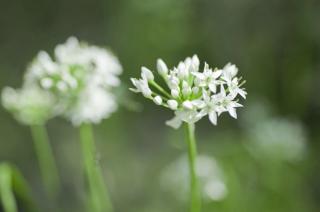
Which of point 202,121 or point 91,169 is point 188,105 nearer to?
point 91,169

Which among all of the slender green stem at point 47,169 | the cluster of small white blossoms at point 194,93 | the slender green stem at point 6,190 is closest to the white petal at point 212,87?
the cluster of small white blossoms at point 194,93

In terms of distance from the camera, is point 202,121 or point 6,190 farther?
point 202,121

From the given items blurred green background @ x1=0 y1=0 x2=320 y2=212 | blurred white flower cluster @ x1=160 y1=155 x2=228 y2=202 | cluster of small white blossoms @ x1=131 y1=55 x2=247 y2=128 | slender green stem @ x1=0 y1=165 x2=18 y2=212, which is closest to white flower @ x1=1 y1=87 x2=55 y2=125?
slender green stem @ x1=0 y1=165 x2=18 y2=212

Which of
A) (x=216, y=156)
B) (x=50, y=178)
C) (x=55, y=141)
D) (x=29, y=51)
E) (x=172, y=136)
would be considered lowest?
(x=50, y=178)

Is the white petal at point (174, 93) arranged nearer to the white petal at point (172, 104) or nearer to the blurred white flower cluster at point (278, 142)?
the white petal at point (172, 104)

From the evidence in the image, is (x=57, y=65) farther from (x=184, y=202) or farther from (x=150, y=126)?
(x=150, y=126)

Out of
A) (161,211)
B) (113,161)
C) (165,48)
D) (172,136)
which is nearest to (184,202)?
(161,211)

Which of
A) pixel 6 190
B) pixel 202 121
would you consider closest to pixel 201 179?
pixel 6 190

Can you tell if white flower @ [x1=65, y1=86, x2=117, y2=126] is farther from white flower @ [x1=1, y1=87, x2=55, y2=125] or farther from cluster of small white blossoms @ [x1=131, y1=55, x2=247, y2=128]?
cluster of small white blossoms @ [x1=131, y1=55, x2=247, y2=128]
